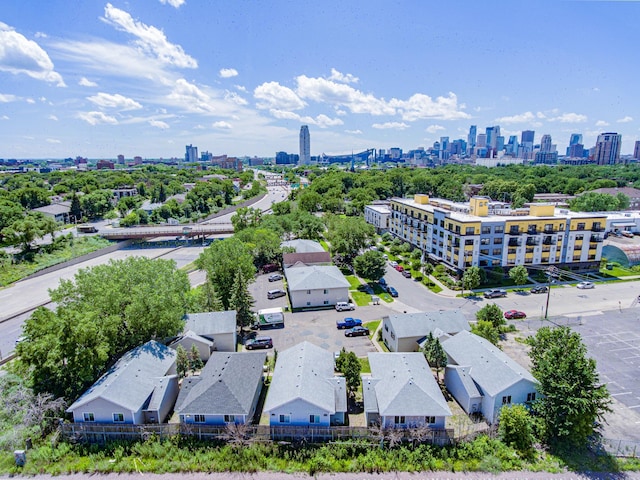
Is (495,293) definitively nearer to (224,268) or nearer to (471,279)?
(471,279)

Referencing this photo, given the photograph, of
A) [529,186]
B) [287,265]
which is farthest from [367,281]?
[529,186]

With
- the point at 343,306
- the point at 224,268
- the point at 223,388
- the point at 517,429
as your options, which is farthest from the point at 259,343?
the point at 517,429

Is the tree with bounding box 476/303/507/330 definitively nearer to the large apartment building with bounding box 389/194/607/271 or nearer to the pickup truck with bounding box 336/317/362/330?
the pickup truck with bounding box 336/317/362/330

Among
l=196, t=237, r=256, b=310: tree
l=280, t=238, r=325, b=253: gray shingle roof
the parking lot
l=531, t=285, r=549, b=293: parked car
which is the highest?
l=196, t=237, r=256, b=310: tree

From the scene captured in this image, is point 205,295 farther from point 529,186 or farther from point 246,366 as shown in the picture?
point 529,186

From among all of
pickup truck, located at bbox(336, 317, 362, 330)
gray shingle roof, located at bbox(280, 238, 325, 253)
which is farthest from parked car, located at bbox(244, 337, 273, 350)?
gray shingle roof, located at bbox(280, 238, 325, 253)
